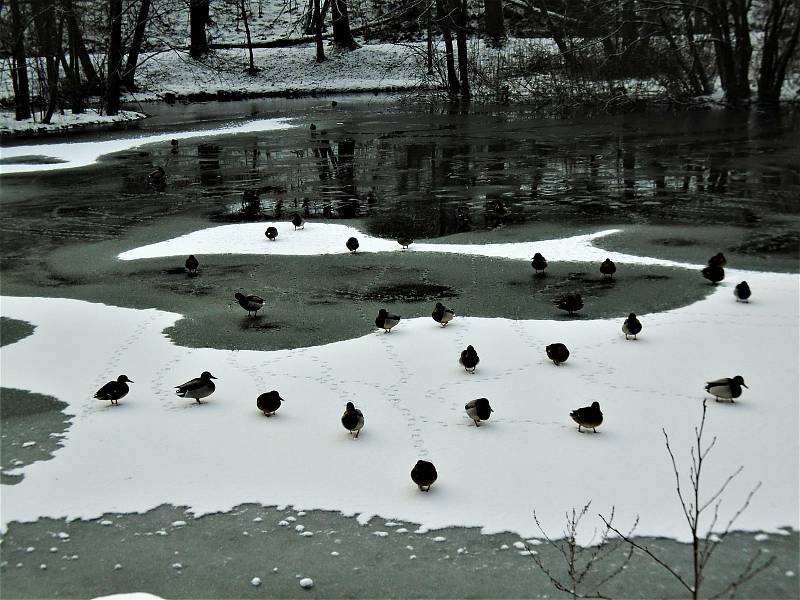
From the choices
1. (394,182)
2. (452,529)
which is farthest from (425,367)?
(394,182)

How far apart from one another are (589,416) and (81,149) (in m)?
26.0

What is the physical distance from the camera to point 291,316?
36.8 ft

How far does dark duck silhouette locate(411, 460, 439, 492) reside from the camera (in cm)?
657

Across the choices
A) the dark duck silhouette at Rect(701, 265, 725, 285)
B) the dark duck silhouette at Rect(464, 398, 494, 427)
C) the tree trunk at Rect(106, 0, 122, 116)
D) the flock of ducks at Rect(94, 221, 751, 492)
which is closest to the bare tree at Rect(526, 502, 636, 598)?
the flock of ducks at Rect(94, 221, 751, 492)

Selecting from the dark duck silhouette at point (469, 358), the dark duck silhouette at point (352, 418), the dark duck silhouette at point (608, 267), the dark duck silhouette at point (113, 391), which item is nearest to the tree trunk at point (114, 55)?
the dark duck silhouette at point (608, 267)

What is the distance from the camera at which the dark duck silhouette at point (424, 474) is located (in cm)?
657

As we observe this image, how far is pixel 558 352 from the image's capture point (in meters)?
9.06

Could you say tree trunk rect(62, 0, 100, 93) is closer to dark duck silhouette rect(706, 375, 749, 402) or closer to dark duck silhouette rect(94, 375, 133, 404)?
dark duck silhouette rect(94, 375, 133, 404)

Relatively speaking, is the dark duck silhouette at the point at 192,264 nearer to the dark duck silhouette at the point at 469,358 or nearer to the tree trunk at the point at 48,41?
the dark duck silhouette at the point at 469,358

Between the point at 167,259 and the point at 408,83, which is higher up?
the point at 408,83

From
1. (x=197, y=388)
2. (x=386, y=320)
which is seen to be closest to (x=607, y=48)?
(x=386, y=320)

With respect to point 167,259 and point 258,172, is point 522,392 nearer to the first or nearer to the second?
point 167,259

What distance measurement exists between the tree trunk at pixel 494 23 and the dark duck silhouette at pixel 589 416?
49.0m

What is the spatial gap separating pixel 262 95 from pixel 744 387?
48.9m
